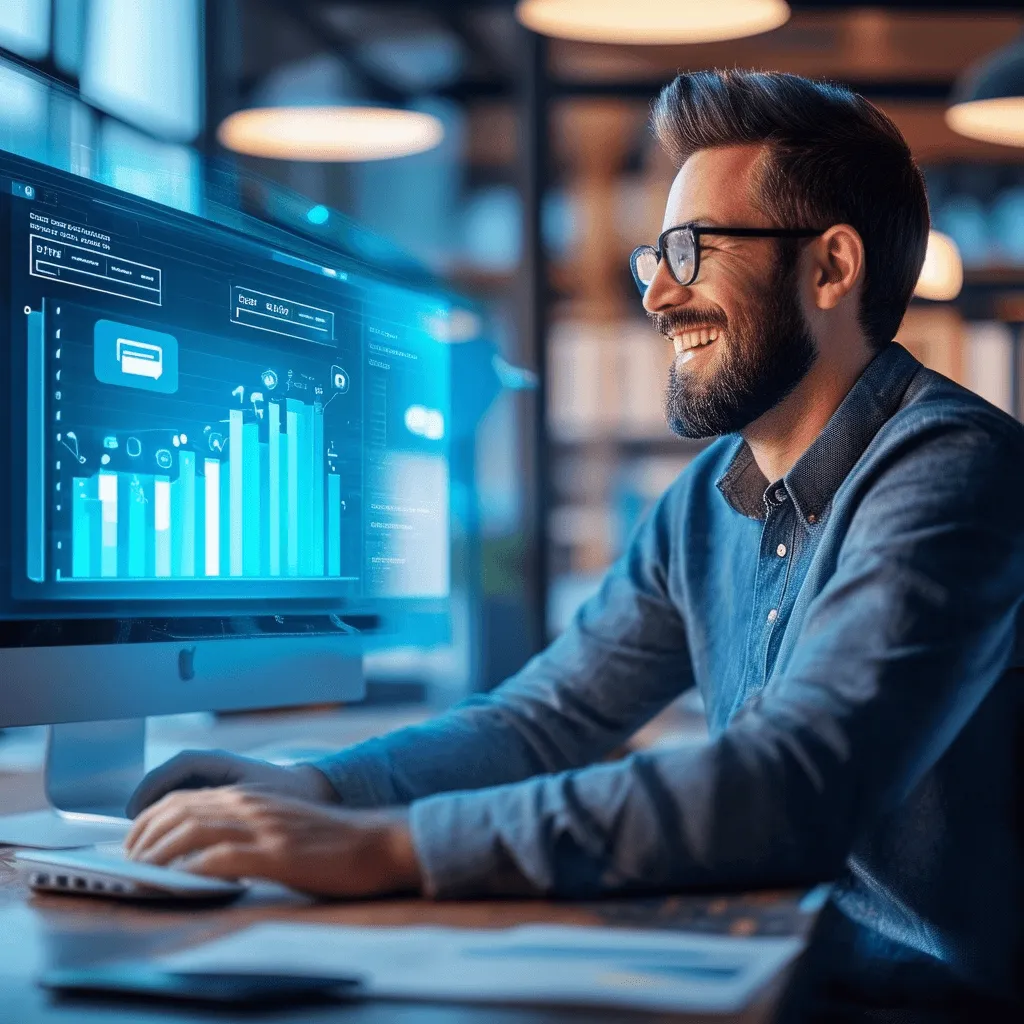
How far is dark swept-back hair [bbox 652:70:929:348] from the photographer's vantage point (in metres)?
1.35

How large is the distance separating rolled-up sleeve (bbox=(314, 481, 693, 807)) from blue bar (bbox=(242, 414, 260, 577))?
0.20 metres

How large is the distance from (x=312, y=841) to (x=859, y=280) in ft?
2.65

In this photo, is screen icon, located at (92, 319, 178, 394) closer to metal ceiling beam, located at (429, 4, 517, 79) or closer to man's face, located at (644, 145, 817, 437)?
man's face, located at (644, 145, 817, 437)

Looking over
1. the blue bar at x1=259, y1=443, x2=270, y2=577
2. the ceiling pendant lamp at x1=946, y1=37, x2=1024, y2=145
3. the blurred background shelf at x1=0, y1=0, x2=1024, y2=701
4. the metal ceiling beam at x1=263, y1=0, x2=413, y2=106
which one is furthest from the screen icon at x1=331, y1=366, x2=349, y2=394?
the metal ceiling beam at x1=263, y1=0, x2=413, y2=106

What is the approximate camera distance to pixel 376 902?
2.89 ft

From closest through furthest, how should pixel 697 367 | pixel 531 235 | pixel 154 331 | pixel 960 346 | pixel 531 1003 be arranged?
pixel 531 1003 → pixel 154 331 → pixel 697 367 → pixel 531 235 → pixel 960 346

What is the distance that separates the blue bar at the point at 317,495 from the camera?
4.49 feet

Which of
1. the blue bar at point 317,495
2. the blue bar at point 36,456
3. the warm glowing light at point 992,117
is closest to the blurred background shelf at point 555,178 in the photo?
the warm glowing light at point 992,117

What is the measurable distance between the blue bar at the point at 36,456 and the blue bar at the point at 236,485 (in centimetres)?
21

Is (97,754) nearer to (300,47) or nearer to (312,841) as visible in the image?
(312,841)

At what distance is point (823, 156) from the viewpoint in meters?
1.35

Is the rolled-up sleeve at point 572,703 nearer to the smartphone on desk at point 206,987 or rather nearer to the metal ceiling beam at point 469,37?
the smartphone on desk at point 206,987

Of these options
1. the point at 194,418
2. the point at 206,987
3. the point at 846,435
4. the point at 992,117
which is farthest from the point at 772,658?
the point at 992,117

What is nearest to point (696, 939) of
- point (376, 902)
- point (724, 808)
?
point (724, 808)
